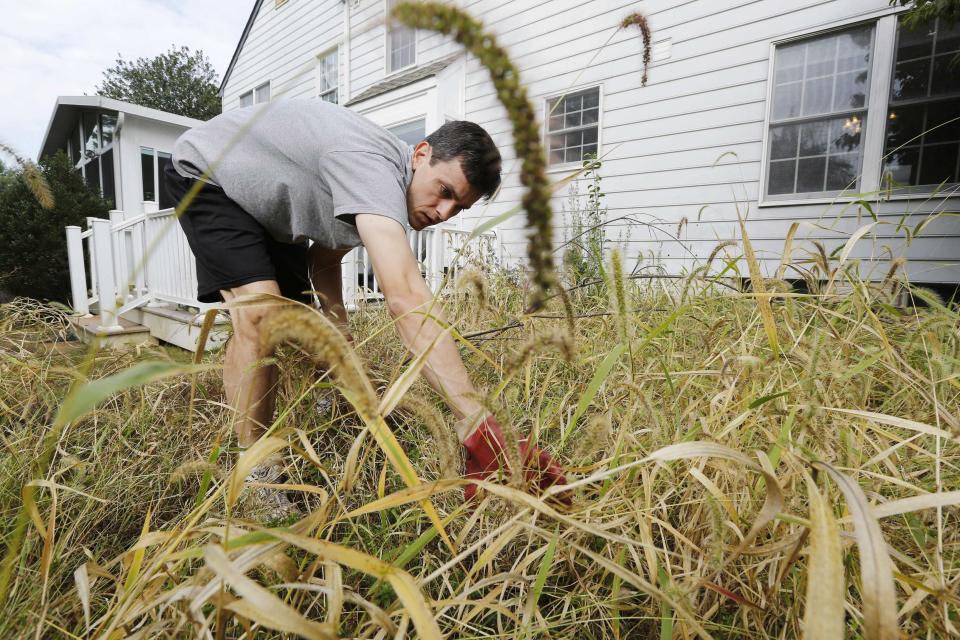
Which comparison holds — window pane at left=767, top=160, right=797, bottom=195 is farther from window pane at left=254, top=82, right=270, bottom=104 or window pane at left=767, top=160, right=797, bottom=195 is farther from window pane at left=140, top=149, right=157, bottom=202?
window pane at left=140, top=149, right=157, bottom=202

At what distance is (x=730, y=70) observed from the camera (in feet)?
14.9

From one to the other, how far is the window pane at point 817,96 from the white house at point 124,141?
942 cm

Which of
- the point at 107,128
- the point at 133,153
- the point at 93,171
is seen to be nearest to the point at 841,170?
the point at 133,153

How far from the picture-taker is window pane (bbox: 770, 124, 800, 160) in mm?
4316

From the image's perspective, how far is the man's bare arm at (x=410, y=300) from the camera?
1.08 m

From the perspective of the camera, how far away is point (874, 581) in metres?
0.40

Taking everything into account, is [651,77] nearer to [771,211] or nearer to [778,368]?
[771,211]

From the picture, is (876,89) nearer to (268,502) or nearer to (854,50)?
(854,50)

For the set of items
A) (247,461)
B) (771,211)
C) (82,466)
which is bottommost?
(82,466)

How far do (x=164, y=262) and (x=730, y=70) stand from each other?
6.51 meters

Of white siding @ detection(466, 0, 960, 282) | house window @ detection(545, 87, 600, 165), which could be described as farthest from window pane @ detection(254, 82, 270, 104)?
house window @ detection(545, 87, 600, 165)

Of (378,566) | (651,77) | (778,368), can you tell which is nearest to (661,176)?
(651,77)

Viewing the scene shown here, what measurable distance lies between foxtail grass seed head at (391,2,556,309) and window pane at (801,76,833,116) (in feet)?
17.1

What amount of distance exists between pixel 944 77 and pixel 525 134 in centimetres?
551
